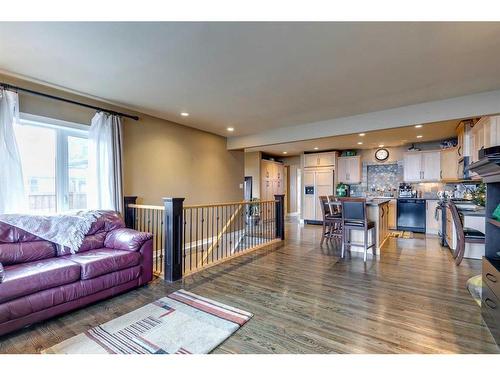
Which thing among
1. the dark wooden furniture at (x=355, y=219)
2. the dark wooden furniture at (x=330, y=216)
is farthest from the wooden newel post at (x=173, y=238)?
the dark wooden furniture at (x=330, y=216)

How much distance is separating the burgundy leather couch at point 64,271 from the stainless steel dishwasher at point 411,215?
21.5ft

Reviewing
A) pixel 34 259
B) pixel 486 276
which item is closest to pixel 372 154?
pixel 486 276

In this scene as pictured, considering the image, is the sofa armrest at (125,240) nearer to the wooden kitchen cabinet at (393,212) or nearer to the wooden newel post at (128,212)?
the wooden newel post at (128,212)

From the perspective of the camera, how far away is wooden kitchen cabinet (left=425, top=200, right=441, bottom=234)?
6.32 m

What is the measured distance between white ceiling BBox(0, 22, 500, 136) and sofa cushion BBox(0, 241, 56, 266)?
6.29ft

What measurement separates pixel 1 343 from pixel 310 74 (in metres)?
3.75

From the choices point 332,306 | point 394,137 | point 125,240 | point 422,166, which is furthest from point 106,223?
point 422,166

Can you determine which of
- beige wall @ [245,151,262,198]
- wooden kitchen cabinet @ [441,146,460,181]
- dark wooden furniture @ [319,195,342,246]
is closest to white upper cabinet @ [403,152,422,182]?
wooden kitchen cabinet @ [441,146,460,181]

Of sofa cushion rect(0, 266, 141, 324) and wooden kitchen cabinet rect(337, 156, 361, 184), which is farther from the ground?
wooden kitchen cabinet rect(337, 156, 361, 184)

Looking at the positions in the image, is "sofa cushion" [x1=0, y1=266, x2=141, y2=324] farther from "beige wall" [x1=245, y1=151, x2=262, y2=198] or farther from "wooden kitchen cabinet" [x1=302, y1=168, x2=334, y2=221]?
"wooden kitchen cabinet" [x1=302, y1=168, x2=334, y2=221]

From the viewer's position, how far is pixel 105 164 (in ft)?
12.1

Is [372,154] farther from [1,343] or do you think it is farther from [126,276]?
[1,343]

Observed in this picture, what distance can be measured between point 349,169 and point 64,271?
7.58 meters

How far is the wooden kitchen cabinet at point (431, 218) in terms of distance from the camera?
6.32 metres
